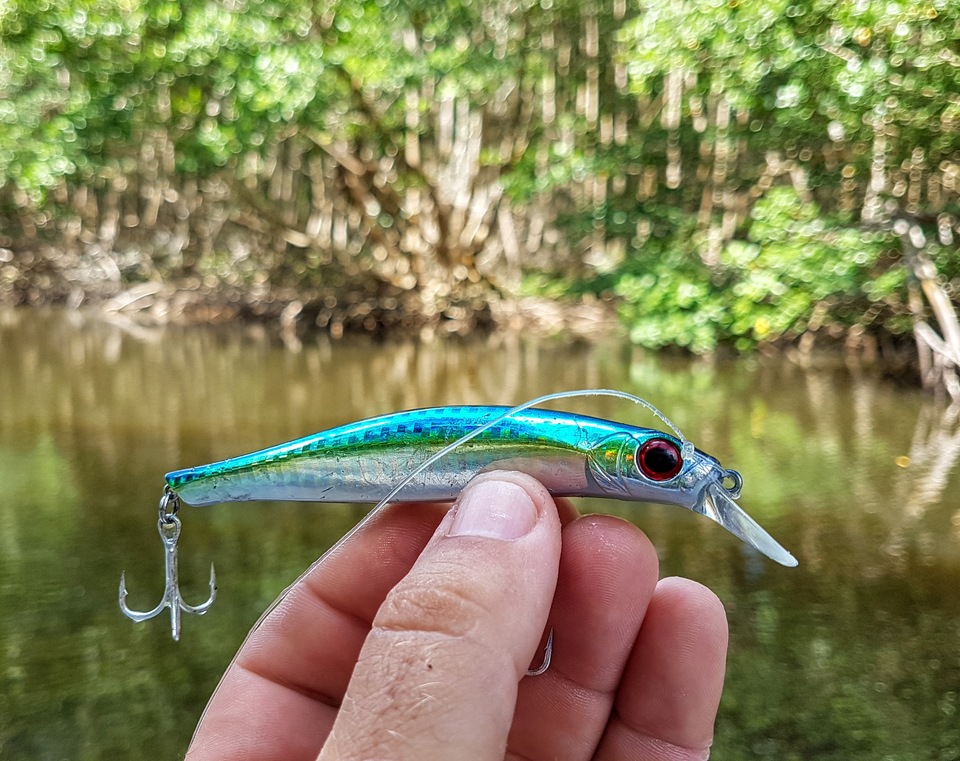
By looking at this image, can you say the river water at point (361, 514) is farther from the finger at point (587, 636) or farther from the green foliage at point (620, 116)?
the green foliage at point (620, 116)

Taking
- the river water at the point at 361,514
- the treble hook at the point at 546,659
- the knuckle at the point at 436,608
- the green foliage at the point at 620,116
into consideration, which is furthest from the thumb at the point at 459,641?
the green foliage at the point at 620,116

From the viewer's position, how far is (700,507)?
113 centimetres

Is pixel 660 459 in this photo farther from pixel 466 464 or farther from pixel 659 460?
pixel 466 464

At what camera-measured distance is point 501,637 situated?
3.22 feet

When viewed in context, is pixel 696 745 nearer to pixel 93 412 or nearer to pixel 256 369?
pixel 93 412

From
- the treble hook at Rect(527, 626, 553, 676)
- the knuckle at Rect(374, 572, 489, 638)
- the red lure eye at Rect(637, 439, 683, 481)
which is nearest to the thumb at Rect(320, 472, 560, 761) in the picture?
the knuckle at Rect(374, 572, 489, 638)

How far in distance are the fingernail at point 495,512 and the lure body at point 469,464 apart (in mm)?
69

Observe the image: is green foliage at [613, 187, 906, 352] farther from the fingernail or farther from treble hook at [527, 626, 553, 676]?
the fingernail

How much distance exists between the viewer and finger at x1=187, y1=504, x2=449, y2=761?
138 centimetres

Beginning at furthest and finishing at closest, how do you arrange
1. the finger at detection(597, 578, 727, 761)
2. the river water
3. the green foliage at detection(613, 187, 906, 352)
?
the green foliage at detection(613, 187, 906, 352) < the river water < the finger at detection(597, 578, 727, 761)

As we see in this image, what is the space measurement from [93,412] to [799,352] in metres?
7.87

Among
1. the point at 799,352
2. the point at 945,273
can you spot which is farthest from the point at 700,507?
the point at 799,352

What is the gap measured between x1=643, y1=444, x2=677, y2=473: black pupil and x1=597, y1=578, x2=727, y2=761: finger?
0.38m

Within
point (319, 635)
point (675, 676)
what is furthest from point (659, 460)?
point (319, 635)
